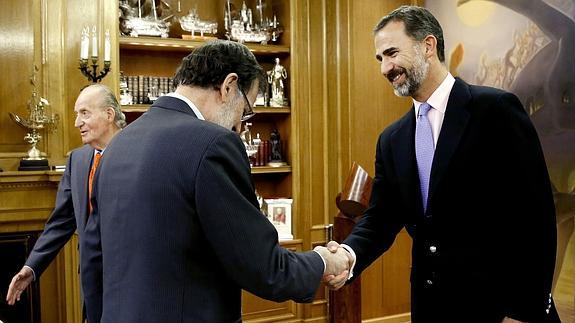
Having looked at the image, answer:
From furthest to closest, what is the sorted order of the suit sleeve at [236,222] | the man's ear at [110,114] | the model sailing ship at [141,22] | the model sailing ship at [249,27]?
the model sailing ship at [249,27]
the model sailing ship at [141,22]
the man's ear at [110,114]
the suit sleeve at [236,222]

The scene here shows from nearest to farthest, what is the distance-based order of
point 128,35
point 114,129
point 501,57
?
point 114,129
point 501,57
point 128,35

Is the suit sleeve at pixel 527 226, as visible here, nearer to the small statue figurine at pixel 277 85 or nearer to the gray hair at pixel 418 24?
the gray hair at pixel 418 24

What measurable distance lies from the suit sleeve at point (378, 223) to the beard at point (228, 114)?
0.81m

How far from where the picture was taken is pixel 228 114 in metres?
1.68

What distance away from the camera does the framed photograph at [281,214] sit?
15.9 feet

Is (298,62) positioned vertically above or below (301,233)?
above

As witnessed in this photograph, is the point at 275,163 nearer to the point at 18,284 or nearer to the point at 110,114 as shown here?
the point at 110,114

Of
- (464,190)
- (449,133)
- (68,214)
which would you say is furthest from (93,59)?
(464,190)

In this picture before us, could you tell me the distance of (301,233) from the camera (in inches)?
193

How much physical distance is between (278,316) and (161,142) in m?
3.63

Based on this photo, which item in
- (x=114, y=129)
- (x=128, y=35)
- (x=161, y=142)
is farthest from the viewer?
(x=128, y=35)

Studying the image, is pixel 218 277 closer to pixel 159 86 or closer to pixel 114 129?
pixel 114 129

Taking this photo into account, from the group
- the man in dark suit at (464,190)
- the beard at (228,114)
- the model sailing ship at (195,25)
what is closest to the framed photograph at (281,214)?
the model sailing ship at (195,25)

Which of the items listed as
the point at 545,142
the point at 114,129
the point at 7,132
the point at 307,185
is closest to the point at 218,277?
the point at 114,129
